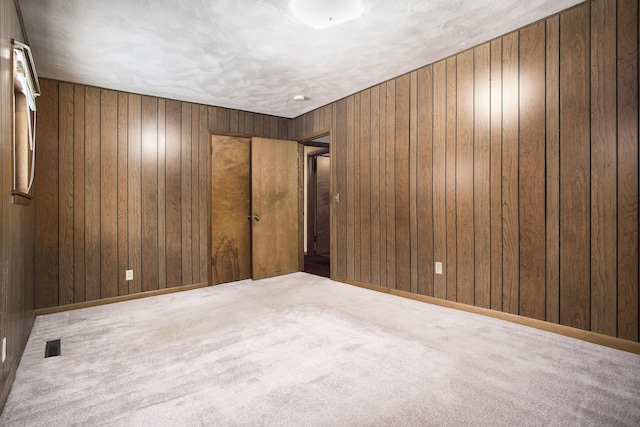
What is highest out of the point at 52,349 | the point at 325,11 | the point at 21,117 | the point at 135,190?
the point at 325,11

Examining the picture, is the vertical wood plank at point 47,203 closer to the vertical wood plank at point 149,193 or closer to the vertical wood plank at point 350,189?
the vertical wood plank at point 149,193

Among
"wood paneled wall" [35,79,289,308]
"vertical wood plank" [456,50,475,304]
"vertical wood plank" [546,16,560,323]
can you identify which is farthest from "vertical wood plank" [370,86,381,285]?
"wood paneled wall" [35,79,289,308]

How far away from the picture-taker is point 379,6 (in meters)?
2.27

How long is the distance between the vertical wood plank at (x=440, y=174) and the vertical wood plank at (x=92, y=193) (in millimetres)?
3697

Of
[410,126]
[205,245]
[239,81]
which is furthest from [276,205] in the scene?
[410,126]

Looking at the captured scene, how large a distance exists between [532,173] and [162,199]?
13.1 feet

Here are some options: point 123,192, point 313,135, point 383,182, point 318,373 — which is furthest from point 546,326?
point 123,192

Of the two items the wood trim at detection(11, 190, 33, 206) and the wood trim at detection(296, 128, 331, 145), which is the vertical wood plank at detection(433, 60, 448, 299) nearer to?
the wood trim at detection(296, 128, 331, 145)

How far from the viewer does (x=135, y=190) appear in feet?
12.6

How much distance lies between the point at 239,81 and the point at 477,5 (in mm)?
2409

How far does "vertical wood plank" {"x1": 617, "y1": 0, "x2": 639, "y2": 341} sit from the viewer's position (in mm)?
2146

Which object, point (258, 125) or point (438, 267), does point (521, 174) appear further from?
point (258, 125)

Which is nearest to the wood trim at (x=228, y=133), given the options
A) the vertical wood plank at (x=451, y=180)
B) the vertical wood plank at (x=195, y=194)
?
the vertical wood plank at (x=195, y=194)

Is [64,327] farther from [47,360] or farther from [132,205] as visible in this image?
[132,205]
